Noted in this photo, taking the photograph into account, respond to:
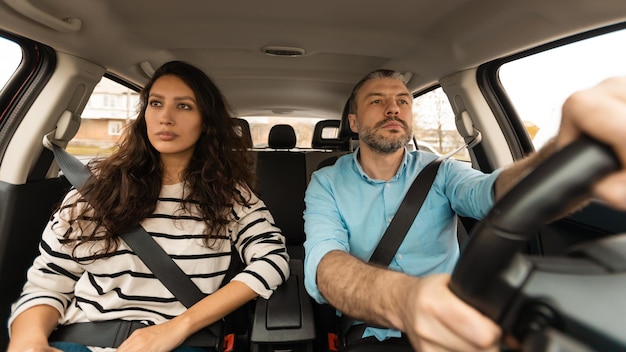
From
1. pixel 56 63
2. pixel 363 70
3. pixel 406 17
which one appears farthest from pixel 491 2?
pixel 56 63

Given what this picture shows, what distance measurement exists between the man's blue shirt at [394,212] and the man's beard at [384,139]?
0.11 metres

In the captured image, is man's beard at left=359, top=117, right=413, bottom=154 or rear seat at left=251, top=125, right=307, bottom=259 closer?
man's beard at left=359, top=117, right=413, bottom=154

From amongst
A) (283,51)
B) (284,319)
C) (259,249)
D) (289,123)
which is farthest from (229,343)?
(289,123)

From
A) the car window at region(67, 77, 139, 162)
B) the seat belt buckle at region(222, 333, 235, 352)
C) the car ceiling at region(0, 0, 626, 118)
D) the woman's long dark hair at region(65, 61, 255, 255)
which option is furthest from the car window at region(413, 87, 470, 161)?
the car window at region(67, 77, 139, 162)

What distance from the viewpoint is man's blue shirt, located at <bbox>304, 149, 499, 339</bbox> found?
1.57 m

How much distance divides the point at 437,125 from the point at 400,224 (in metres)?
1.47

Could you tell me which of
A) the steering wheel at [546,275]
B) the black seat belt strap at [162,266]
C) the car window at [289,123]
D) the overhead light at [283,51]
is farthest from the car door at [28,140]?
the steering wheel at [546,275]

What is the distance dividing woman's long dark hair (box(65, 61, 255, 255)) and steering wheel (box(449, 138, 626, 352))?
120cm

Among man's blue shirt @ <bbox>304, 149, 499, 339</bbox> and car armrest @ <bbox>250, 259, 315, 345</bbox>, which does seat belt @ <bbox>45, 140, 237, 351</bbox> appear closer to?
car armrest @ <bbox>250, 259, 315, 345</bbox>

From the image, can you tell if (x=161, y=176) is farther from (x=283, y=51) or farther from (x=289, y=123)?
(x=289, y=123)

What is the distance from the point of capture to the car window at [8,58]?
1.80 metres

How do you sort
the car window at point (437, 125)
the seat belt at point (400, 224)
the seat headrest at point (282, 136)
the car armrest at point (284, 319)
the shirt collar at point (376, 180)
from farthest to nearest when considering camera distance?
1. the seat headrest at point (282, 136)
2. the car window at point (437, 125)
3. the shirt collar at point (376, 180)
4. the seat belt at point (400, 224)
5. the car armrest at point (284, 319)

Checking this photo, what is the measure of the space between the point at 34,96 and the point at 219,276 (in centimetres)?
140

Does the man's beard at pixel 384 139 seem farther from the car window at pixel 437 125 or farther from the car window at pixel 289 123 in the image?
the car window at pixel 289 123
